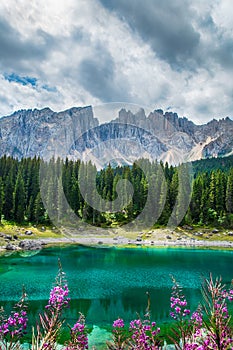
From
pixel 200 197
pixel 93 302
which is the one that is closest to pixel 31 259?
pixel 93 302

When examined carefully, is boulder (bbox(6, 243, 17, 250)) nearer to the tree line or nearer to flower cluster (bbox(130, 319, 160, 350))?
the tree line

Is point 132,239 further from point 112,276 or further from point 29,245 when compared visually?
point 112,276

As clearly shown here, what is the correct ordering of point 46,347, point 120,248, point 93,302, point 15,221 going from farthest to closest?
point 15,221 < point 120,248 < point 93,302 < point 46,347

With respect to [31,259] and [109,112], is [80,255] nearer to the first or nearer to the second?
[31,259]

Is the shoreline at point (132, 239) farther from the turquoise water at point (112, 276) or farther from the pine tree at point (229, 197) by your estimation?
the pine tree at point (229, 197)

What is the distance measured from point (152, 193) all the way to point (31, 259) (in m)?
41.2

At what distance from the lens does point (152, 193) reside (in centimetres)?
7381

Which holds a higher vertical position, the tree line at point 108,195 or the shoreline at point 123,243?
the tree line at point 108,195

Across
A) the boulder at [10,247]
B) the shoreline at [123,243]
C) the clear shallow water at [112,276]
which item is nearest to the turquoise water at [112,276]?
the clear shallow water at [112,276]

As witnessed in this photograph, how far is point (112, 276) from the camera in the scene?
2938 centimetres

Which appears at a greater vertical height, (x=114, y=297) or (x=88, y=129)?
(x=88, y=129)

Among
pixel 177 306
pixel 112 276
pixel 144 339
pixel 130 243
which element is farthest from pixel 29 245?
pixel 144 339

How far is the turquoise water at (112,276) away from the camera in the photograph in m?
19.1

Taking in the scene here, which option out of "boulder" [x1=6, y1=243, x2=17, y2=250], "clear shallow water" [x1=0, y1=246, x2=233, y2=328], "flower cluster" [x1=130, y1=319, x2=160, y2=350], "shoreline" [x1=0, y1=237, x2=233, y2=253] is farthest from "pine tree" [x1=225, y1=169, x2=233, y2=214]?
"flower cluster" [x1=130, y1=319, x2=160, y2=350]
